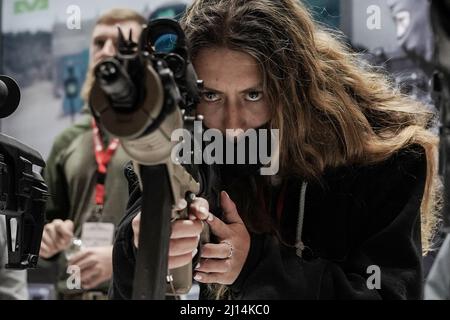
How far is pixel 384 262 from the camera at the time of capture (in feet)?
3.29

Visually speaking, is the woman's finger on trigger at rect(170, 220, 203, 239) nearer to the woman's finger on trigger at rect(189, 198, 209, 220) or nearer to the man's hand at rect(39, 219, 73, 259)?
the woman's finger on trigger at rect(189, 198, 209, 220)

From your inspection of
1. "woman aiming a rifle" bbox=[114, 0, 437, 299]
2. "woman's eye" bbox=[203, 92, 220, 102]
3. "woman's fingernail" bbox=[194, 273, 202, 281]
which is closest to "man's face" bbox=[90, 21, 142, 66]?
"woman aiming a rifle" bbox=[114, 0, 437, 299]

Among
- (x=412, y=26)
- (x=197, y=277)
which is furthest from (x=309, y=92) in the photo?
(x=412, y=26)

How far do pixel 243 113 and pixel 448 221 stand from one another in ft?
1.67

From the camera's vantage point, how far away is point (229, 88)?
1011 millimetres

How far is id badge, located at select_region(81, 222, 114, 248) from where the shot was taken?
164cm

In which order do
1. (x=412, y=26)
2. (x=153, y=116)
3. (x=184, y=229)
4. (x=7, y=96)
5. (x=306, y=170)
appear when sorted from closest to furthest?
(x=153, y=116)
(x=184, y=229)
(x=7, y=96)
(x=306, y=170)
(x=412, y=26)

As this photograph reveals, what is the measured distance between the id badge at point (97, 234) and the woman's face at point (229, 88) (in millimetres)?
707

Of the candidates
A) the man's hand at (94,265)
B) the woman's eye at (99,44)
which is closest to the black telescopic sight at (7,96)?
the man's hand at (94,265)

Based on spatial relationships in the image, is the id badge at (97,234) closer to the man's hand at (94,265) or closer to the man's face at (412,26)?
the man's hand at (94,265)

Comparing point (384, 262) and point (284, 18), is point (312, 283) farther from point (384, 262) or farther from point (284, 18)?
point (284, 18)

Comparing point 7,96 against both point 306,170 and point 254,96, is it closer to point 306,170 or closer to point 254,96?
point 254,96

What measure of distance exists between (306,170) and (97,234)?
28.9 inches
